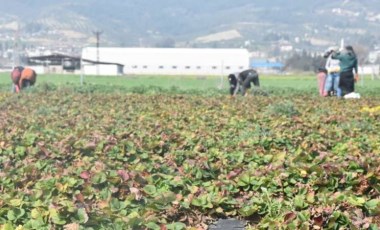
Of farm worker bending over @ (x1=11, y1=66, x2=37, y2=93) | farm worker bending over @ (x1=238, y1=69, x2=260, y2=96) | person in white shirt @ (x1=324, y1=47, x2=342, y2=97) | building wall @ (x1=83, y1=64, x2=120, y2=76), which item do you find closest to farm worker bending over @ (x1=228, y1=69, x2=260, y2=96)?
farm worker bending over @ (x1=238, y1=69, x2=260, y2=96)

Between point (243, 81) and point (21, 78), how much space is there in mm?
6757

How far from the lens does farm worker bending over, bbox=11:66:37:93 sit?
21500mm

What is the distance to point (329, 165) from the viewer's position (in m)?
5.01

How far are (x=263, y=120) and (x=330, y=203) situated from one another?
5.32 m

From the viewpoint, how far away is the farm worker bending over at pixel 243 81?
19.6 metres

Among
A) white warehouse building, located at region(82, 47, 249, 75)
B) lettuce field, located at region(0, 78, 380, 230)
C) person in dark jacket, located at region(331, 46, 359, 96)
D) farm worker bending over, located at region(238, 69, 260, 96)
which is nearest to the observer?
lettuce field, located at region(0, 78, 380, 230)

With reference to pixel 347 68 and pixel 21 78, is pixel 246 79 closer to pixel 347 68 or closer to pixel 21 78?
pixel 347 68

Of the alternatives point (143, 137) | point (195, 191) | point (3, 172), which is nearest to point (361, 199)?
point (195, 191)

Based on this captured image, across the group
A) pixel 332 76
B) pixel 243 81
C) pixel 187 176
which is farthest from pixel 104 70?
pixel 187 176

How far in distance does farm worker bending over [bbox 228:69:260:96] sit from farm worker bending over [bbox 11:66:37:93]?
20.3 ft

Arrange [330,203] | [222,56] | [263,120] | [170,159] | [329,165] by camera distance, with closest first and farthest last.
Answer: [330,203]
[329,165]
[170,159]
[263,120]
[222,56]

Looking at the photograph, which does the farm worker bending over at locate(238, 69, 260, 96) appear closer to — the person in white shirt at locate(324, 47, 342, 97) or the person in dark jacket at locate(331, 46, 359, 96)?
the person in white shirt at locate(324, 47, 342, 97)

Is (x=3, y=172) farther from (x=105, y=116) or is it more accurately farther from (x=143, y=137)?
(x=105, y=116)

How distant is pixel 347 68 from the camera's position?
16984 mm
